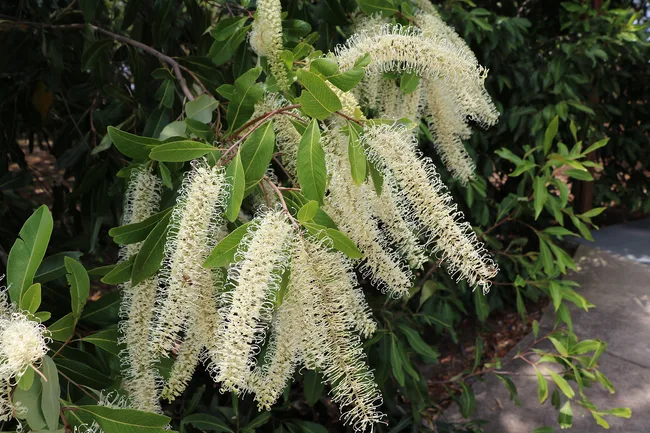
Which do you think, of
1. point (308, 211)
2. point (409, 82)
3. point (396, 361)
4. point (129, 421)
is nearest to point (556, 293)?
point (396, 361)

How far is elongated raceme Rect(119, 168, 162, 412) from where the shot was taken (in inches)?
38.8

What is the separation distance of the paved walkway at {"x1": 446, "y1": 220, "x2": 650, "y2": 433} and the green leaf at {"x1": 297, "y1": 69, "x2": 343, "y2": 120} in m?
1.91

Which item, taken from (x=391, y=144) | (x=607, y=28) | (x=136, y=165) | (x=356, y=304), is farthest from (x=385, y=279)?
(x=607, y=28)

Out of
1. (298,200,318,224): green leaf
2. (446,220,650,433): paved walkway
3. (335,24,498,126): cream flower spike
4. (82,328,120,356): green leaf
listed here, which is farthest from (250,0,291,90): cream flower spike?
(446,220,650,433): paved walkway

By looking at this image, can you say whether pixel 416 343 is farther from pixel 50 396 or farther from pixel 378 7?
pixel 50 396

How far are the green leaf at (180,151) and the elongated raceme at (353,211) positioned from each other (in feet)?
0.64

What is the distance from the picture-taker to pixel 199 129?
3.63 feet

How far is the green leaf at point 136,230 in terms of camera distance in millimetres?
1021

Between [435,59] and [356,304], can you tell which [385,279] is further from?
[435,59]

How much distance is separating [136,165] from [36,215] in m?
0.20

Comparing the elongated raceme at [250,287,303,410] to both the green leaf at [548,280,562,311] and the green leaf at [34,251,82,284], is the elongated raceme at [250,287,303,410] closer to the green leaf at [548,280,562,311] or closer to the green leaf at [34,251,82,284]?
the green leaf at [34,251,82,284]

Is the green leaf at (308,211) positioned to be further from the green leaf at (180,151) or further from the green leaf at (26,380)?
the green leaf at (26,380)

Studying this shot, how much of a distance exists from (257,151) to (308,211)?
161 mm

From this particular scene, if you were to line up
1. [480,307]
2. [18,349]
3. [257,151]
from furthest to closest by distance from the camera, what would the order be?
1. [480,307]
2. [257,151]
3. [18,349]
